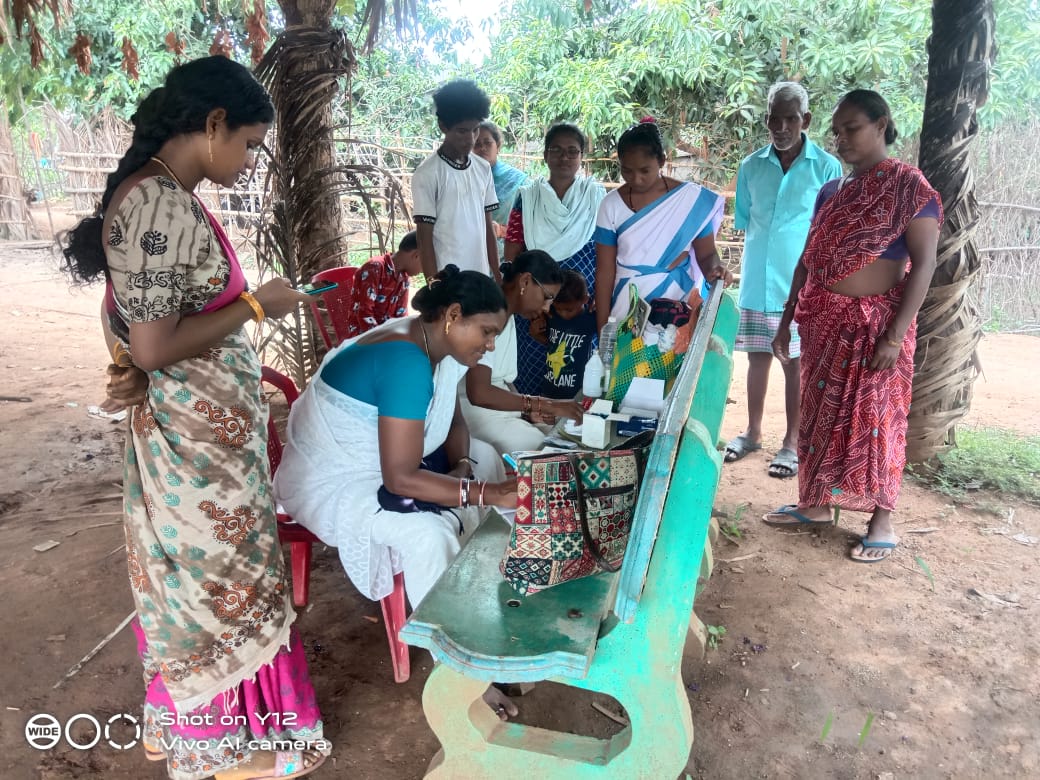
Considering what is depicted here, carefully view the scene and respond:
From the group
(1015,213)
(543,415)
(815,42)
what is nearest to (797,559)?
(543,415)

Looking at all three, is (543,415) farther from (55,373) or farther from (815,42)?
(815,42)

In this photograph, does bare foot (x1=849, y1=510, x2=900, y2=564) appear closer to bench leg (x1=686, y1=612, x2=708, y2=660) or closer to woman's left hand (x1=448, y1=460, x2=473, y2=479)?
bench leg (x1=686, y1=612, x2=708, y2=660)

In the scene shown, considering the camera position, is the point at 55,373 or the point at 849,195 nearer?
the point at 849,195

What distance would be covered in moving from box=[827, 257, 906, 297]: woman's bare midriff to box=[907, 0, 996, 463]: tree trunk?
88cm

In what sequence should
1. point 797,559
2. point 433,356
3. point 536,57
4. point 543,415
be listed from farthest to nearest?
point 536,57 → point 797,559 → point 543,415 → point 433,356

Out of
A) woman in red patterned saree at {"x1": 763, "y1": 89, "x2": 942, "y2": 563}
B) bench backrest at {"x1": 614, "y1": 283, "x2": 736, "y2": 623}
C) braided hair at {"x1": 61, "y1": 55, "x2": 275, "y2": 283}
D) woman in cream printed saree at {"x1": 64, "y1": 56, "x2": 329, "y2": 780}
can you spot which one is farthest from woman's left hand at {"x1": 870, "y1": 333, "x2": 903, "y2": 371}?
braided hair at {"x1": 61, "y1": 55, "x2": 275, "y2": 283}

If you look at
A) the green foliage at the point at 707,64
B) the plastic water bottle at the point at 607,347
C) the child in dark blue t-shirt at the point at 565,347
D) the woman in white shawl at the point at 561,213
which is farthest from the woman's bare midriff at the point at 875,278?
the green foliage at the point at 707,64

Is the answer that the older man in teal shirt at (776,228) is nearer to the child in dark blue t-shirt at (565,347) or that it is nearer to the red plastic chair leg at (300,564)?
the child in dark blue t-shirt at (565,347)

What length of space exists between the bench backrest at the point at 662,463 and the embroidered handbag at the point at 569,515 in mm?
92

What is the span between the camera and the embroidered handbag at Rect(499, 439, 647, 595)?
64.8 inches

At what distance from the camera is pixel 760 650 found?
2658 millimetres

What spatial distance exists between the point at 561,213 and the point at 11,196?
39.5 feet

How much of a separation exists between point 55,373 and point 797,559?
584cm

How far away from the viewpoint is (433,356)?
88.1 inches
